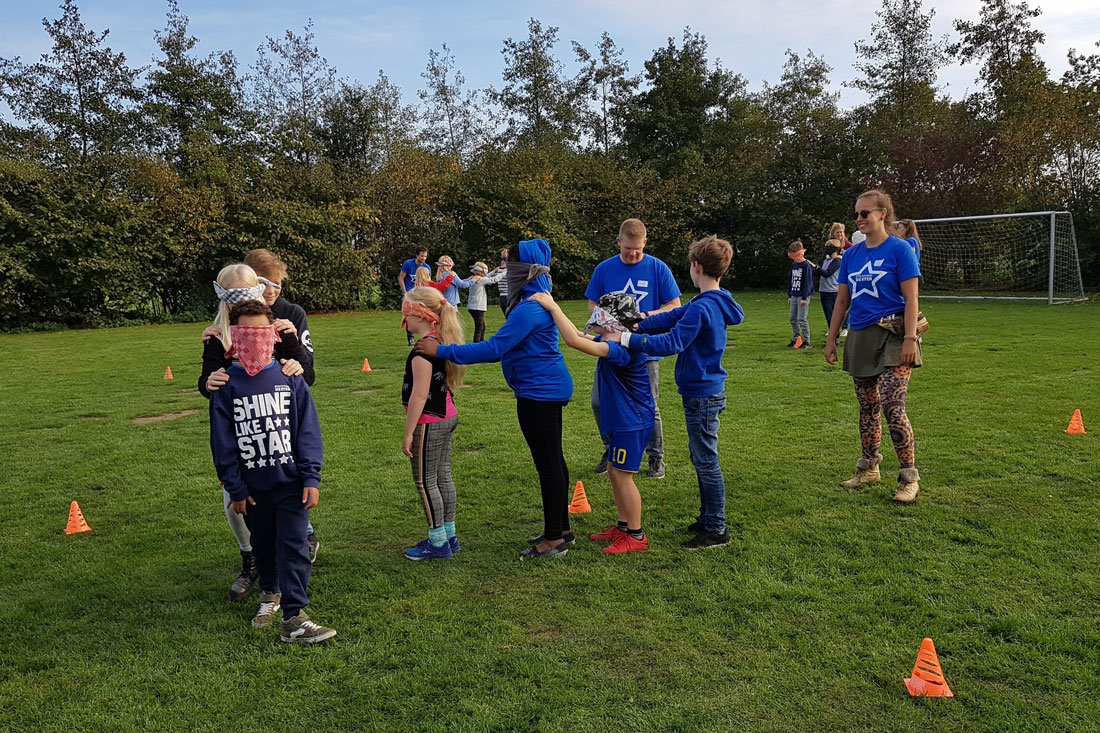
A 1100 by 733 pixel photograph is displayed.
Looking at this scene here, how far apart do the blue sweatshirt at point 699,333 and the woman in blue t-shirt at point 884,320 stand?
1237 mm

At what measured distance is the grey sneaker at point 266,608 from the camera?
3746 mm

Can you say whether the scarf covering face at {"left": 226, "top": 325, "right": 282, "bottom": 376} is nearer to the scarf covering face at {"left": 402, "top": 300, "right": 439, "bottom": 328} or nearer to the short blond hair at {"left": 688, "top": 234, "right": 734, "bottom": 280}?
the scarf covering face at {"left": 402, "top": 300, "right": 439, "bottom": 328}

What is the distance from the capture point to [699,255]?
4492 mm

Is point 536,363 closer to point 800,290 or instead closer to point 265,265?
point 265,265

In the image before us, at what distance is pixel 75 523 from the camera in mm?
5109

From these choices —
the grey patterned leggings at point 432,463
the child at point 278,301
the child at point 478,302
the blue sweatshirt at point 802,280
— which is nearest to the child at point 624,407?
the grey patterned leggings at point 432,463

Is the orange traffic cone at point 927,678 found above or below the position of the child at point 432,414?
below

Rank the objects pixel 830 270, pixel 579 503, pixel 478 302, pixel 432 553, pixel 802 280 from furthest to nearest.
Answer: pixel 478 302
pixel 802 280
pixel 830 270
pixel 579 503
pixel 432 553

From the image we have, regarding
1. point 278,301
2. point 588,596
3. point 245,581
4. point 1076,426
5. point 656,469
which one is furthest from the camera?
point 1076,426

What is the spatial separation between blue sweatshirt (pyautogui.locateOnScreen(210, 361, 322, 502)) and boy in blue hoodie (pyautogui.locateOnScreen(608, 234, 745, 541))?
1949 mm

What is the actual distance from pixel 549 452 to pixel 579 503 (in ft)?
3.34

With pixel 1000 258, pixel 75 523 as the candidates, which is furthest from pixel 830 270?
pixel 1000 258

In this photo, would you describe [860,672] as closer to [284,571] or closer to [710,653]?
[710,653]

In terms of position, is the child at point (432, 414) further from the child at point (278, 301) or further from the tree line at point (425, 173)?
the tree line at point (425, 173)
